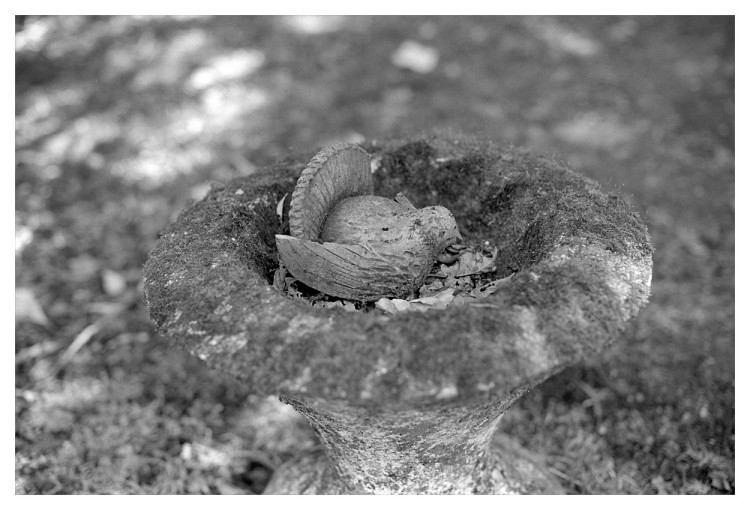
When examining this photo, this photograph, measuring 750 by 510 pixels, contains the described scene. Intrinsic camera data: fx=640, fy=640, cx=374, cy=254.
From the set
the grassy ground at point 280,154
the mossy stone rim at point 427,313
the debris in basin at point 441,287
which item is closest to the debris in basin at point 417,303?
the debris in basin at point 441,287

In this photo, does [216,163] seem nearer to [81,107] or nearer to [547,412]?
[81,107]

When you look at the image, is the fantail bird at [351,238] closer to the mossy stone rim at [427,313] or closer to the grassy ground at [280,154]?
the mossy stone rim at [427,313]

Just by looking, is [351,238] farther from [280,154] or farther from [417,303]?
[280,154]

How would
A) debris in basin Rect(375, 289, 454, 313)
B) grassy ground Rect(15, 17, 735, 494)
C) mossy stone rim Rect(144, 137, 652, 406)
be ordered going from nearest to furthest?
mossy stone rim Rect(144, 137, 652, 406), debris in basin Rect(375, 289, 454, 313), grassy ground Rect(15, 17, 735, 494)

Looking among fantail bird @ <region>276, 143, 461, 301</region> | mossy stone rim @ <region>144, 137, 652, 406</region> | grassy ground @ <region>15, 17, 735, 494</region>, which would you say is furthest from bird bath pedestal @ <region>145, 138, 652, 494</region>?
grassy ground @ <region>15, 17, 735, 494</region>

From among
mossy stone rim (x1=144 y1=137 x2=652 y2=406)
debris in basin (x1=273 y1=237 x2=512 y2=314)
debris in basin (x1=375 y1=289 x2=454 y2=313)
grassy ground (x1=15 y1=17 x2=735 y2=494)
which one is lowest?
grassy ground (x1=15 y1=17 x2=735 y2=494)

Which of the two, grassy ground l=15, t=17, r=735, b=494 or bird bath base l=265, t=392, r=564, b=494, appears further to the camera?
grassy ground l=15, t=17, r=735, b=494

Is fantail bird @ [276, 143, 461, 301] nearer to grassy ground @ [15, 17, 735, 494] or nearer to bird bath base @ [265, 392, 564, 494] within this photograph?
bird bath base @ [265, 392, 564, 494]
